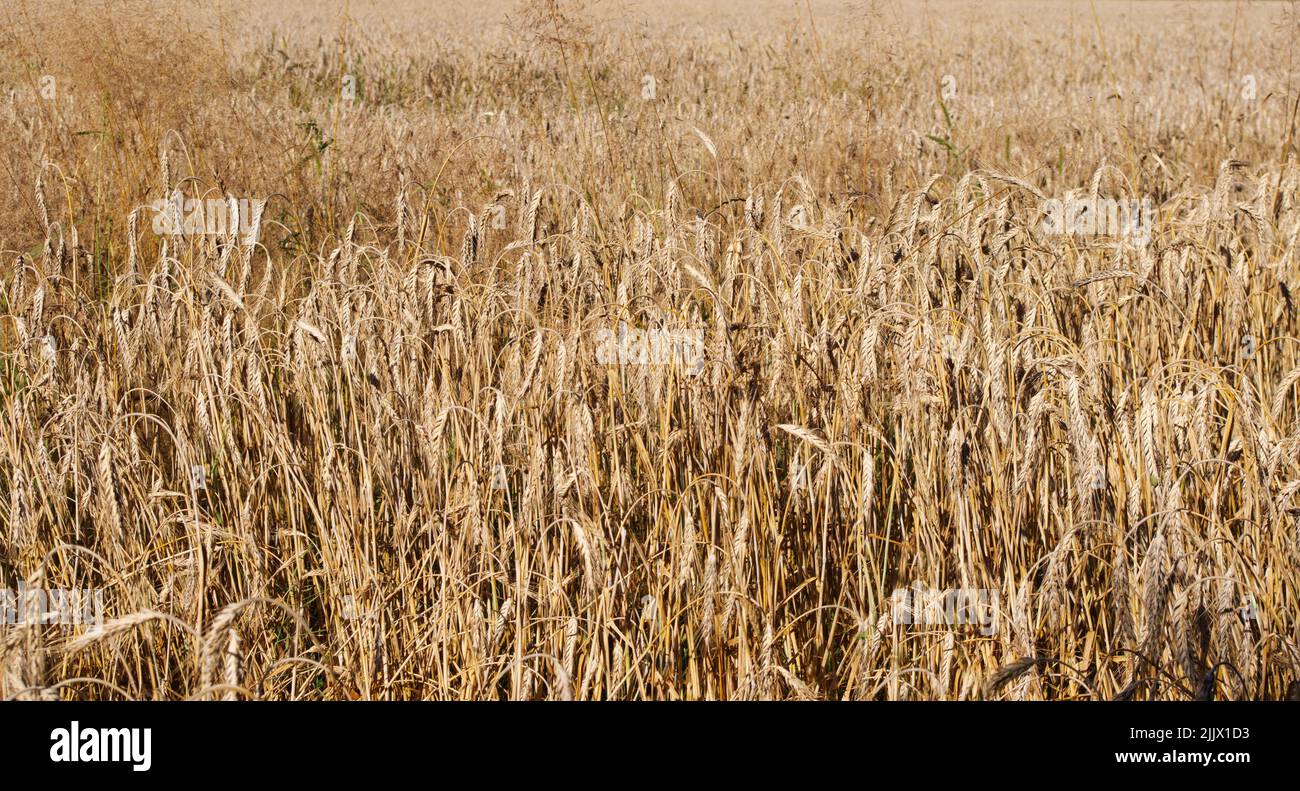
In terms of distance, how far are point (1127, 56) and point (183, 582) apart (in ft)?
31.1

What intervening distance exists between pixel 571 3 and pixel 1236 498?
2342 millimetres

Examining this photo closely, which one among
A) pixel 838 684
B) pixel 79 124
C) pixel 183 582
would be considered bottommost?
pixel 838 684

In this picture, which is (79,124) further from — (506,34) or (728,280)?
(506,34)

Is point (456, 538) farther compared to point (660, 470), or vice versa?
point (660, 470)

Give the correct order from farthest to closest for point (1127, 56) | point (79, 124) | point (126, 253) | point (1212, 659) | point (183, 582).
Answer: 1. point (1127, 56)
2. point (79, 124)
3. point (126, 253)
4. point (183, 582)
5. point (1212, 659)

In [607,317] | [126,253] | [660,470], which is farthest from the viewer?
[126,253]

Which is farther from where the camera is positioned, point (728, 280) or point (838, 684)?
point (728, 280)

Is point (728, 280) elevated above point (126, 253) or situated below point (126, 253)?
below

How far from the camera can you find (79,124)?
11.9 feet

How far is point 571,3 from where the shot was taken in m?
3.30

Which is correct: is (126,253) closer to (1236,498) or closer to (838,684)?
(838,684)

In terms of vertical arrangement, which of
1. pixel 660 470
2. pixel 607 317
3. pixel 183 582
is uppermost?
pixel 607 317

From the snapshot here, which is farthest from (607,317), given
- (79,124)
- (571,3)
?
(79,124)

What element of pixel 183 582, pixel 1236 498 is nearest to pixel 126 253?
pixel 183 582
